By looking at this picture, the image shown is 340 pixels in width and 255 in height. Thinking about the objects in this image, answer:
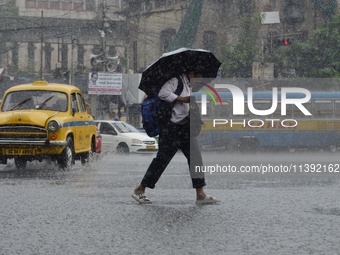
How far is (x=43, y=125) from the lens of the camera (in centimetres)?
1828

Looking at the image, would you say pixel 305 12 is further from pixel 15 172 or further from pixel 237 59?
pixel 15 172

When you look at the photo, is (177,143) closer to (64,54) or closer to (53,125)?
(53,125)

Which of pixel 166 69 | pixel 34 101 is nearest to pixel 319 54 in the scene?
pixel 34 101

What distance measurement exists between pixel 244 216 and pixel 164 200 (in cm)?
206

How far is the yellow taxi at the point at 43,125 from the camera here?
18219 mm

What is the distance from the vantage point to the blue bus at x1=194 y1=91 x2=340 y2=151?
37.7 m

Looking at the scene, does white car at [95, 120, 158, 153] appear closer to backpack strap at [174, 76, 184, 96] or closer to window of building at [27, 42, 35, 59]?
backpack strap at [174, 76, 184, 96]

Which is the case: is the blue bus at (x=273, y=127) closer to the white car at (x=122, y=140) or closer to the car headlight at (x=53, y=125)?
the white car at (x=122, y=140)

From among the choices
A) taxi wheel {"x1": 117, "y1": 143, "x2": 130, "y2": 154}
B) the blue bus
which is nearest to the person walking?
taxi wheel {"x1": 117, "y1": 143, "x2": 130, "y2": 154}

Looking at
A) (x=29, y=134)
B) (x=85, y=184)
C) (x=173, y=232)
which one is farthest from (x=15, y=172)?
(x=173, y=232)

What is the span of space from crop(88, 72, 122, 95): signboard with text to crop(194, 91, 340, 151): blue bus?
46.1 ft

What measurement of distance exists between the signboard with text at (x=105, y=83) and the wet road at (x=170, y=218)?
37.9 meters

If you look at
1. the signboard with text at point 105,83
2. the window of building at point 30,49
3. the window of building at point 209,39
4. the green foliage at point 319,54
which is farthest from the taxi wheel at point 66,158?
the window of building at point 30,49

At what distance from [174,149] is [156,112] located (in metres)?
0.48
